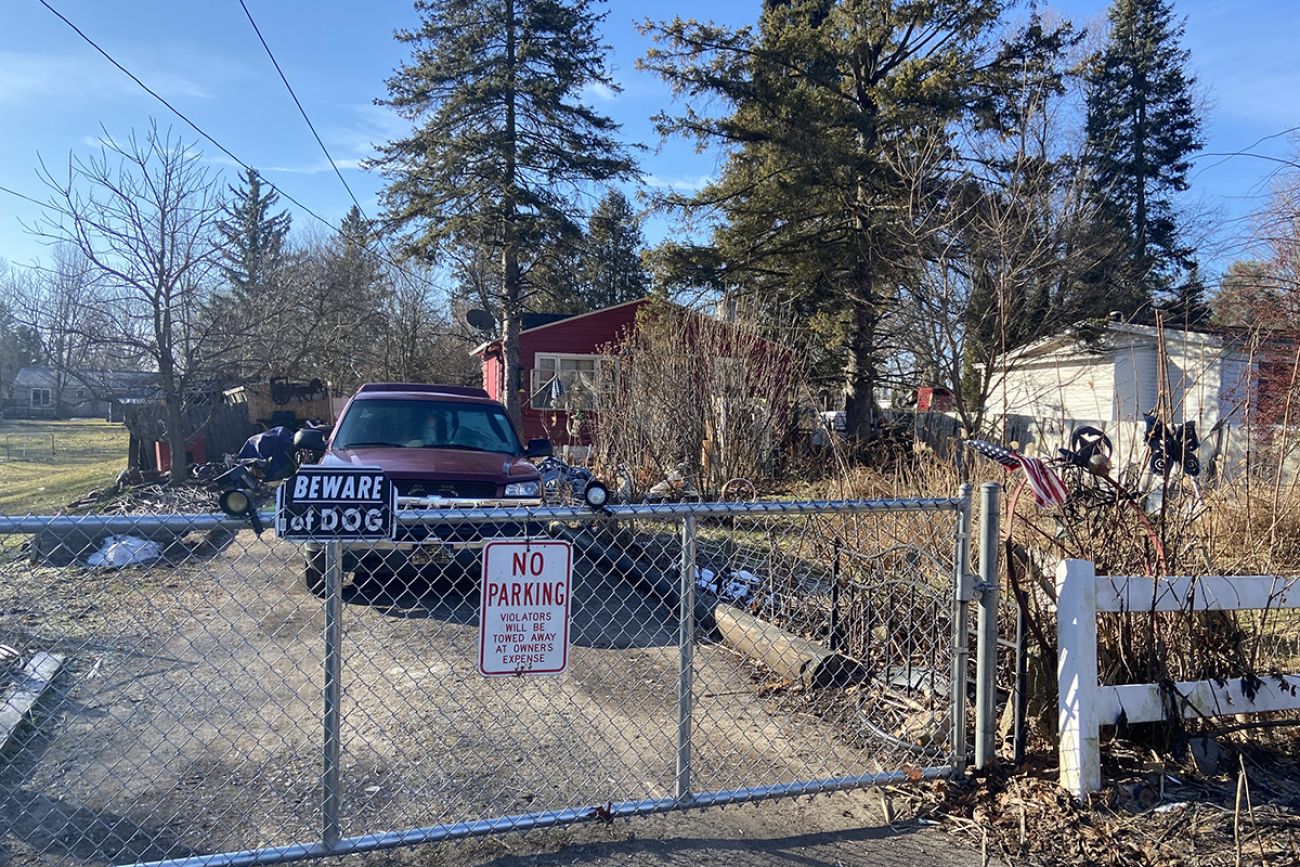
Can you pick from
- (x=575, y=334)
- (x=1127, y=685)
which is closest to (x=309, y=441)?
(x=1127, y=685)

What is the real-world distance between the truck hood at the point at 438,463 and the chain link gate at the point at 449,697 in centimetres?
84

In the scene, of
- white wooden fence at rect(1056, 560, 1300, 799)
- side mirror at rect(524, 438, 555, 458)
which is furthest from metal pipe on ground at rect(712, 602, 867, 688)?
side mirror at rect(524, 438, 555, 458)

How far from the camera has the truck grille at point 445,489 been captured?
261 inches

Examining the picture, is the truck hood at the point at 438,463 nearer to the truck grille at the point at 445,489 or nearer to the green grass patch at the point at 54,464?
the truck grille at the point at 445,489

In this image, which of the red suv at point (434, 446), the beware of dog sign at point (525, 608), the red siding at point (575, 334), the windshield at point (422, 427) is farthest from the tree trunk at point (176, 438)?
the beware of dog sign at point (525, 608)

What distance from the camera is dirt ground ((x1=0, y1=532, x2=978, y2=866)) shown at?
3.18 m

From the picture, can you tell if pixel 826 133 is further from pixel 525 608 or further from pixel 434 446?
pixel 525 608

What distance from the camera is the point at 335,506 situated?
2848 mm

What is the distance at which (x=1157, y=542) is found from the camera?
379 centimetres

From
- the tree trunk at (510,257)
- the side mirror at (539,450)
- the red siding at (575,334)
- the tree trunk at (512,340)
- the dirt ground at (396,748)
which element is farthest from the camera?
the red siding at (575,334)

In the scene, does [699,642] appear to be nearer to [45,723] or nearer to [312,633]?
[312,633]

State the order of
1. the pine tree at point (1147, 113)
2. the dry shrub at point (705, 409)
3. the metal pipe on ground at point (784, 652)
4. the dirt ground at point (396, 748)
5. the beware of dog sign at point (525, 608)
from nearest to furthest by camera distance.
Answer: the beware of dog sign at point (525, 608) → the dirt ground at point (396, 748) → the metal pipe on ground at point (784, 652) → the dry shrub at point (705, 409) → the pine tree at point (1147, 113)

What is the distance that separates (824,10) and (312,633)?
818 inches

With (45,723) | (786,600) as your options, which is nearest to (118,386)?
(45,723)
